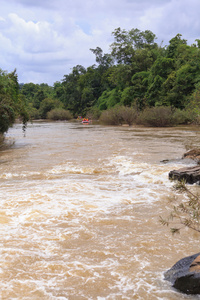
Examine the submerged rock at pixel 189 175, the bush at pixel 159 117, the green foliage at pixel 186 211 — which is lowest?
the submerged rock at pixel 189 175

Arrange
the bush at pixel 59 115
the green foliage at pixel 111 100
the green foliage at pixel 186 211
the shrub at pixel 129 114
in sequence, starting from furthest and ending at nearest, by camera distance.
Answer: the bush at pixel 59 115 → the green foliage at pixel 111 100 → the shrub at pixel 129 114 → the green foliage at pixel 186 211

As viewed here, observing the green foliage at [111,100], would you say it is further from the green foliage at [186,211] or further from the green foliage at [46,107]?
the green foliage at [186,211]

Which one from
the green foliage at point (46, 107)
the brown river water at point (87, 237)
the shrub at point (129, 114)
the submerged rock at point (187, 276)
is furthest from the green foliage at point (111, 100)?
the submerged rock at point (187, 276)

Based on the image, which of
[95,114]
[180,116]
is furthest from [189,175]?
[95,114]

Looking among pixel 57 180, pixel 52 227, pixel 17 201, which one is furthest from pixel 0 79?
pixel 52 227

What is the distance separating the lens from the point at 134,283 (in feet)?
12.6

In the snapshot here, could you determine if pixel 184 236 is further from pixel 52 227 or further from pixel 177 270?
pixel 52 227

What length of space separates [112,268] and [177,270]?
0.91 meters

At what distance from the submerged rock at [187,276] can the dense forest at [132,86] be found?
13.4 meters

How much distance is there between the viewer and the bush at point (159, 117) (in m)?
32.8

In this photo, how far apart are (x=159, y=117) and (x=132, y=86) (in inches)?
737

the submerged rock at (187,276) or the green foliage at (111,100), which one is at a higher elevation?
the green foliage at (111,100)

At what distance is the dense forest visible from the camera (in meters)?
18.2

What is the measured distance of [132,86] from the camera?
50531 millimetres
